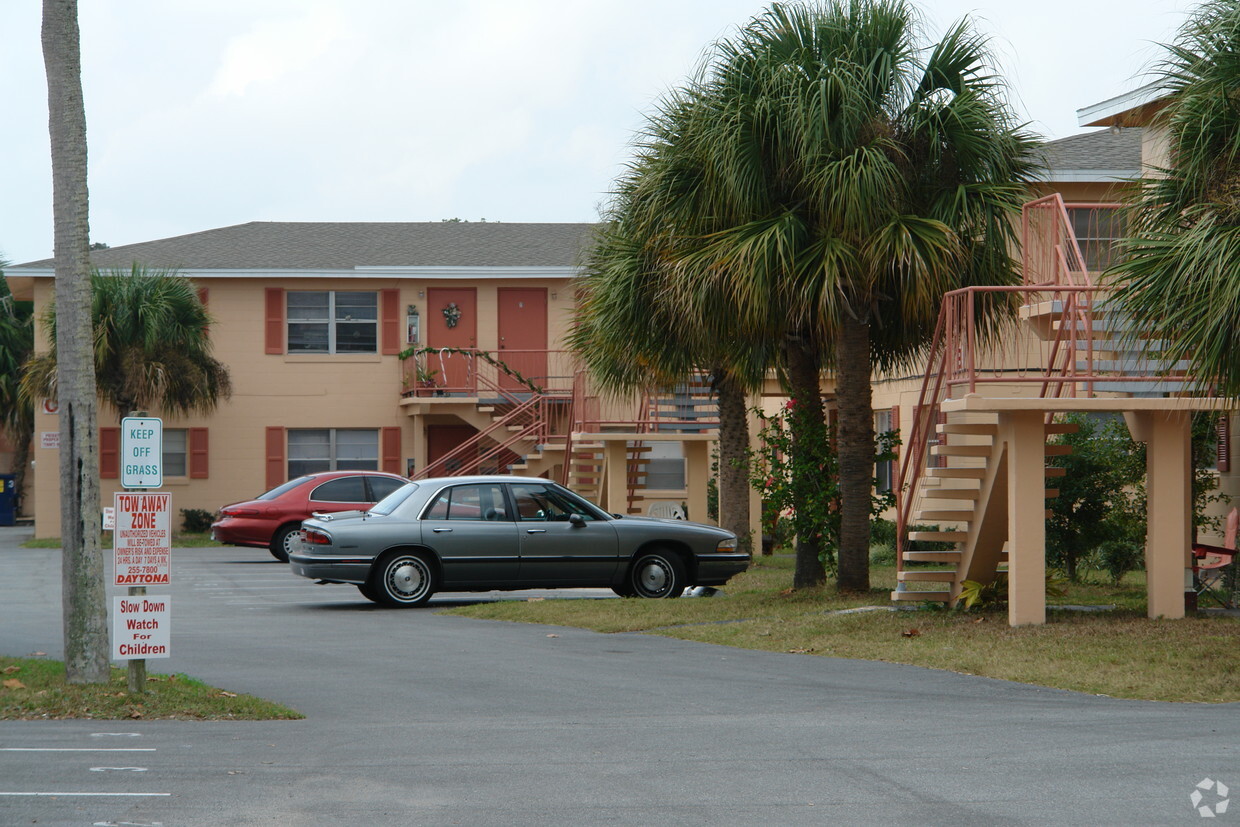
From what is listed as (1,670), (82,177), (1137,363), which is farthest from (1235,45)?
(1,670)

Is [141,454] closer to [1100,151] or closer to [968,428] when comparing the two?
[968,428]

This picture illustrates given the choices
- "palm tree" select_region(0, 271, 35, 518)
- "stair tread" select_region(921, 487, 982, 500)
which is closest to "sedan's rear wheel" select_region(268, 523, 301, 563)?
"stair tread" select_region(921, 487, 982, 500)

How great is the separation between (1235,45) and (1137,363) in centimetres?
323

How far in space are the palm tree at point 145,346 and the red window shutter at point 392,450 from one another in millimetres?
4288

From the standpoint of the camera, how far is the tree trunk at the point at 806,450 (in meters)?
16.3

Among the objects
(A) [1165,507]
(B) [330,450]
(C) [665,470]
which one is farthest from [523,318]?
(A) [1165,507]

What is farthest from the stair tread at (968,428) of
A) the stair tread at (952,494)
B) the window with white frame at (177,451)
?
the window with white frame at (177,451)

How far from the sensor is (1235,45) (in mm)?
11008

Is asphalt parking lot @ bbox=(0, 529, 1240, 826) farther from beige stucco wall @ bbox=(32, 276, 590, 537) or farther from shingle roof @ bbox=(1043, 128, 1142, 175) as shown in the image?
beige stucco wall @ bbox=(32, 276, 590, 537)

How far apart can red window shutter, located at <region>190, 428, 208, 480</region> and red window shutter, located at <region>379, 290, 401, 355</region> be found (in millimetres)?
4641

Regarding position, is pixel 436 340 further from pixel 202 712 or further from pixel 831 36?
pixel 202 712

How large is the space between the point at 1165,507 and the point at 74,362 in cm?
965

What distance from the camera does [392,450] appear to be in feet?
112

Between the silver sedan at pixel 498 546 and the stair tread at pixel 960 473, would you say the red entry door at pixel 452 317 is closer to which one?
the silver sedan at pixel 498 546
